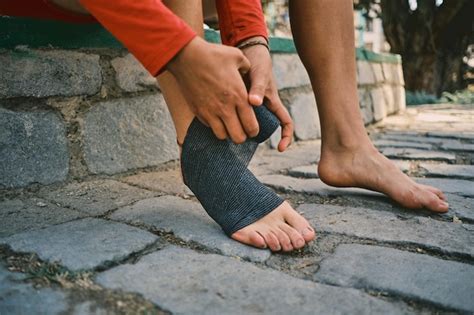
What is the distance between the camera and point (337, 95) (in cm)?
132

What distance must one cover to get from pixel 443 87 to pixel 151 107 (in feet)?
20.4

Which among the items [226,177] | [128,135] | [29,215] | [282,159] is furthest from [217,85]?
[282,159]

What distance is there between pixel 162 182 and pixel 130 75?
45 cm

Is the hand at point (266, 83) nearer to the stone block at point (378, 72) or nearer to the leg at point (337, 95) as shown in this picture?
the leg at point (337, 95)

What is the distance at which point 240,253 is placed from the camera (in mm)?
877

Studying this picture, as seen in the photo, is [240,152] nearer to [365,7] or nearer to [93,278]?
[93,278]

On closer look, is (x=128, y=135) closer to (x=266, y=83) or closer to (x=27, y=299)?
(x=266, y=83)

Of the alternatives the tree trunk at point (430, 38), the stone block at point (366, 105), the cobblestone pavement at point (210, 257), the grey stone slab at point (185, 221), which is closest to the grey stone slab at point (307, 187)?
the cobblestone pavement at point (210, 257)

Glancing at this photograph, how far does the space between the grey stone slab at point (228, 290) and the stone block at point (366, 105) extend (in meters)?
2.66

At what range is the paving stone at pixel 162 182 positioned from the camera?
1.40 m

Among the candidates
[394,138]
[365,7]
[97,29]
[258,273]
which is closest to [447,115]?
[394,138]

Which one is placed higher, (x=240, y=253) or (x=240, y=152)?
(x=240, y=152)

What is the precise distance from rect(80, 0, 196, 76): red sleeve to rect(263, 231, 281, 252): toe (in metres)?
0.41

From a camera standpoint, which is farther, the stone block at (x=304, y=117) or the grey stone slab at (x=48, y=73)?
the stone block at (x=304, y=117)
